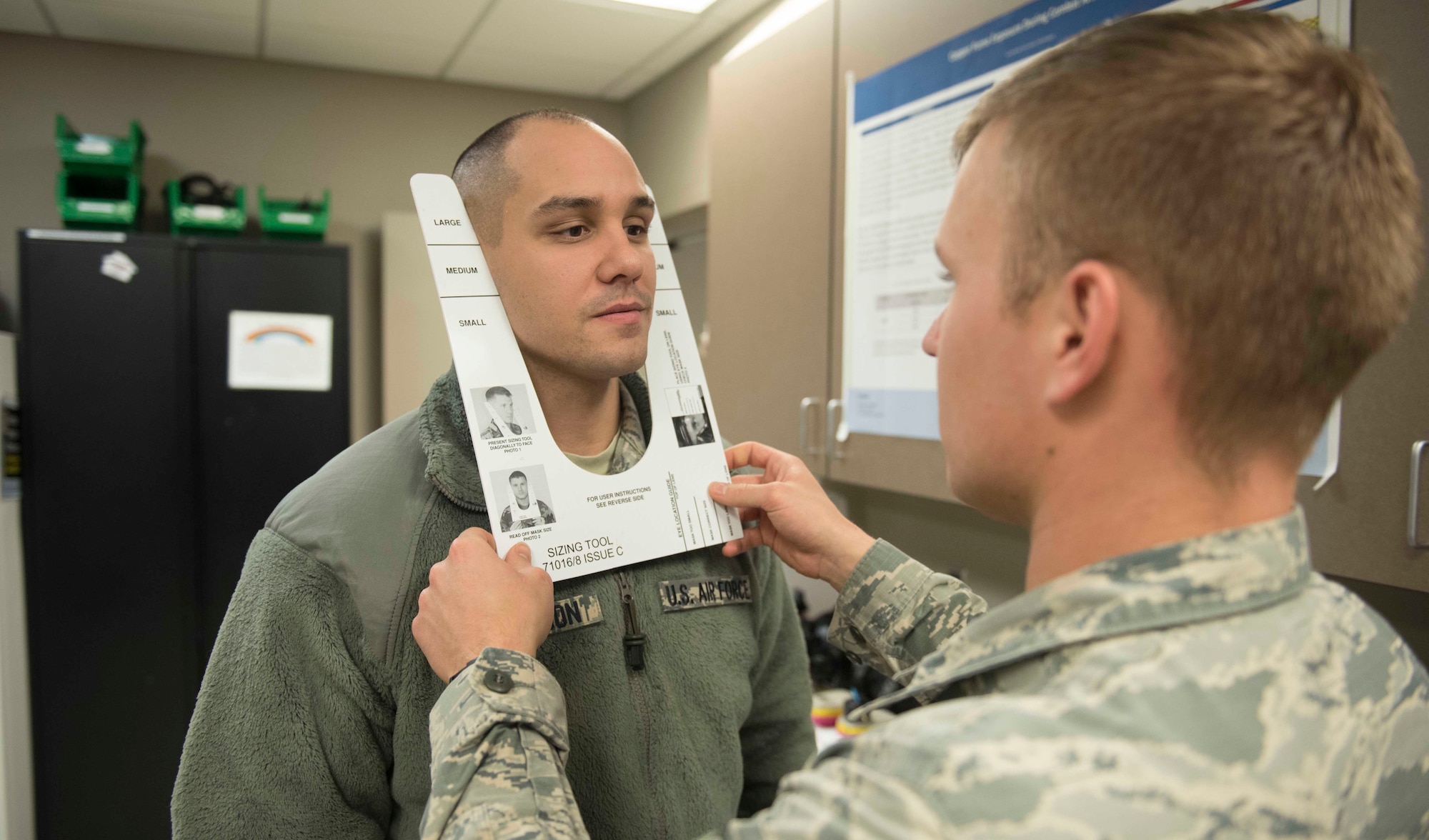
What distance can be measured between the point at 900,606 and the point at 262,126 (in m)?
3.56

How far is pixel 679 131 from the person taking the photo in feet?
11.6

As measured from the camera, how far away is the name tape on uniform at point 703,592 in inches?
40.2

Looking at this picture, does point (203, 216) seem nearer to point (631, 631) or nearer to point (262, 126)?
Result: point (262, 126)

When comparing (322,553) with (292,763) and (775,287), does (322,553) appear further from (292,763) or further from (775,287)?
(775,287)

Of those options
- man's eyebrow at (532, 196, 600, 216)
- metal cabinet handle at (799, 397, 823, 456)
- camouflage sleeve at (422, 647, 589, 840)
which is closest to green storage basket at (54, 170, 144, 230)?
metal cabinet handle at (799, 397, 823, 456)

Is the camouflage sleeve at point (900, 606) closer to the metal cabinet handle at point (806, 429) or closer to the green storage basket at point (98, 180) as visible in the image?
the metal cabinet handle at point (806, 429)

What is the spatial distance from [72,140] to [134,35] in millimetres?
612

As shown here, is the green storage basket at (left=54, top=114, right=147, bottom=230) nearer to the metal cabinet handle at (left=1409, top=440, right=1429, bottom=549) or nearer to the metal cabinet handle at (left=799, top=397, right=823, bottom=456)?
the metal cabinet handle at (left=799, top=397, right=823, bottom=456)

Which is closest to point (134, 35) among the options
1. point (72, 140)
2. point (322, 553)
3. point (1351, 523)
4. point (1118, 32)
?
point (72, 140)

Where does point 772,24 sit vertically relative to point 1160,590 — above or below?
above

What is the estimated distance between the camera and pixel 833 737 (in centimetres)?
187

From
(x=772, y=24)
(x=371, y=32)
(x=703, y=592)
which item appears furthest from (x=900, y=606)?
(x=371, y=32)

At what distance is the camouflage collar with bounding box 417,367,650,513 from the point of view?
0.95 m

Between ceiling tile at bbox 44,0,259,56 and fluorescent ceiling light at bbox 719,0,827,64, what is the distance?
170cm
